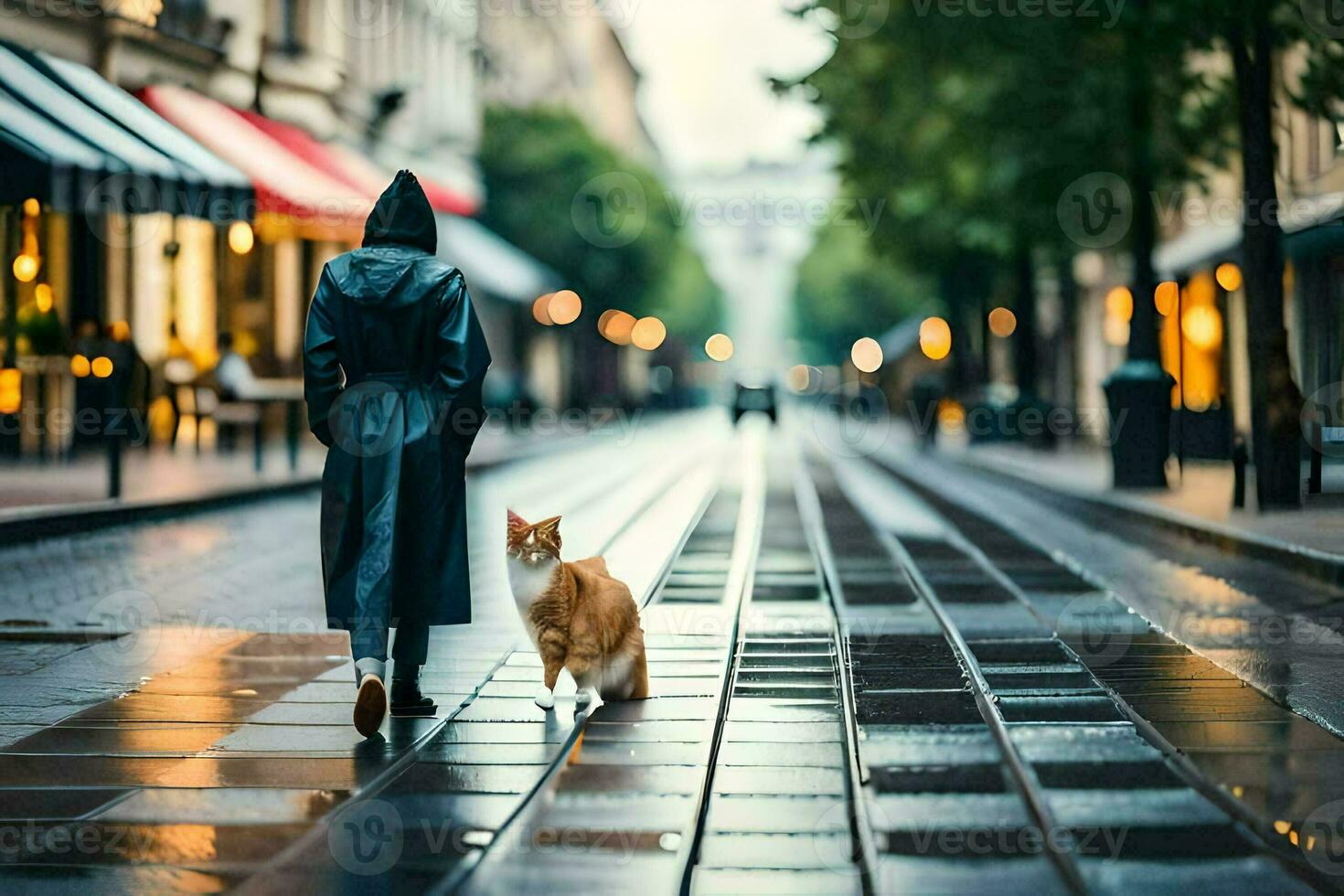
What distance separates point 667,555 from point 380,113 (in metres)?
21.7

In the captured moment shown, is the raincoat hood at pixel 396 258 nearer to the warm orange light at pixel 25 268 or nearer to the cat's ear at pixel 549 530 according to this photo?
the cat's ear at pixel 549 530

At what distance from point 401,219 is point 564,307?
4462cm

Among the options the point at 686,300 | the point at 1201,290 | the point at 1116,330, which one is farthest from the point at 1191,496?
the point at 686,300

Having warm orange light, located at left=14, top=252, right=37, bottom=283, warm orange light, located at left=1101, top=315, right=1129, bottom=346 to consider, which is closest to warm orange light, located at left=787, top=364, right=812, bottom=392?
warm orange light, located at left=1101, top=315, right=1129, bottom=346

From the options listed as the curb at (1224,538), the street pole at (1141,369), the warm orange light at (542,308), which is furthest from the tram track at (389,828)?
the warm orange light at (542,308)

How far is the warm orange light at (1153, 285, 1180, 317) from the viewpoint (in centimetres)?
3400

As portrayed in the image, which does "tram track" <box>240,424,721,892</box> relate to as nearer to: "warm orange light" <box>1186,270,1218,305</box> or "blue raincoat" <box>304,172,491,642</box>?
"blue raincoat" <box>304,172,491,642</box>

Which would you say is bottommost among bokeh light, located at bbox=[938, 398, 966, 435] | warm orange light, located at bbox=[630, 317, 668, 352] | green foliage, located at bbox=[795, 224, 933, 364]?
bokeh light, located at bbox=[938, 398, 966, 435]

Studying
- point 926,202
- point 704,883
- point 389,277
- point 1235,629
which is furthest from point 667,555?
point 926,202

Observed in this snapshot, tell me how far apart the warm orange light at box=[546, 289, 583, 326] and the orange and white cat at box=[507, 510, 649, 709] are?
43.7 metres

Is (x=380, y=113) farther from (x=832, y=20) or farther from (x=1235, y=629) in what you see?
(x=1235, y=629)

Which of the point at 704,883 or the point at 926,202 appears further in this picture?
the point at 926,202

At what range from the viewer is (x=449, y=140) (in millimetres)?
38562

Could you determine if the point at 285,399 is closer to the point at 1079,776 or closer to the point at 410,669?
the point at 410,669
